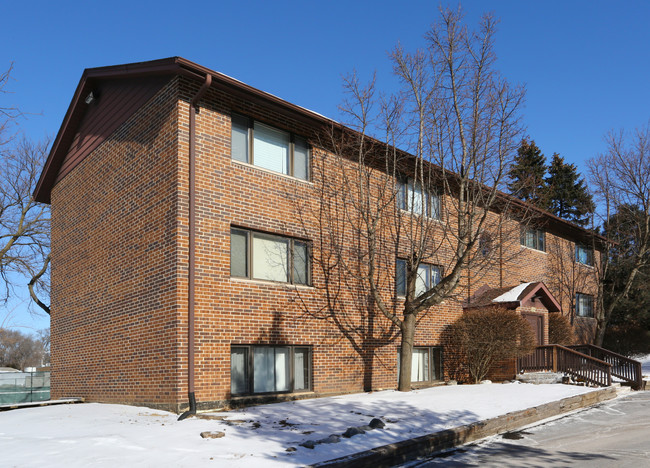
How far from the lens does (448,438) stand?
9.91m

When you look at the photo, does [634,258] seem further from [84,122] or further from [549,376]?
[84,122]

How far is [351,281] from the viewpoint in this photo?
1592 cm

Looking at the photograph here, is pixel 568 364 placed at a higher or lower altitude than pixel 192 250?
lower

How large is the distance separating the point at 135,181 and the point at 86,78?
4.08m

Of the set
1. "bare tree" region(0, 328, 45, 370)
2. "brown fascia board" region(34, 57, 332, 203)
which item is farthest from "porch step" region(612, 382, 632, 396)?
"bare tree" region(0, 328, 45, 370)

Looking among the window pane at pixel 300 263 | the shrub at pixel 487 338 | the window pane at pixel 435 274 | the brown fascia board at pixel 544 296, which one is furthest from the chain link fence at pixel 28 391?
the brown fascia board at pixel 544 296

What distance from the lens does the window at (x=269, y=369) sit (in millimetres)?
13109

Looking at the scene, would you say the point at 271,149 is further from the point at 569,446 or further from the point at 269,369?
the point at 569,446

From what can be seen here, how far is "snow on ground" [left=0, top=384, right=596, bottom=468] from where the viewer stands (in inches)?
315

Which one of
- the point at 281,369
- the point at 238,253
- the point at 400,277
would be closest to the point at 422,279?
the point at 400,277

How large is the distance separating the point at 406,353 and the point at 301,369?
294 cm

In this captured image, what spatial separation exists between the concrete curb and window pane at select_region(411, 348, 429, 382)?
4668 millimetres

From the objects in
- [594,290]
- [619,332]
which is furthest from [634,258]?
[619,332]

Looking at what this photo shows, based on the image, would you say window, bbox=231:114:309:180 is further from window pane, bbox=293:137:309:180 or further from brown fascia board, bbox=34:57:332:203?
brown fascia board, bbox=34:57:332:203
